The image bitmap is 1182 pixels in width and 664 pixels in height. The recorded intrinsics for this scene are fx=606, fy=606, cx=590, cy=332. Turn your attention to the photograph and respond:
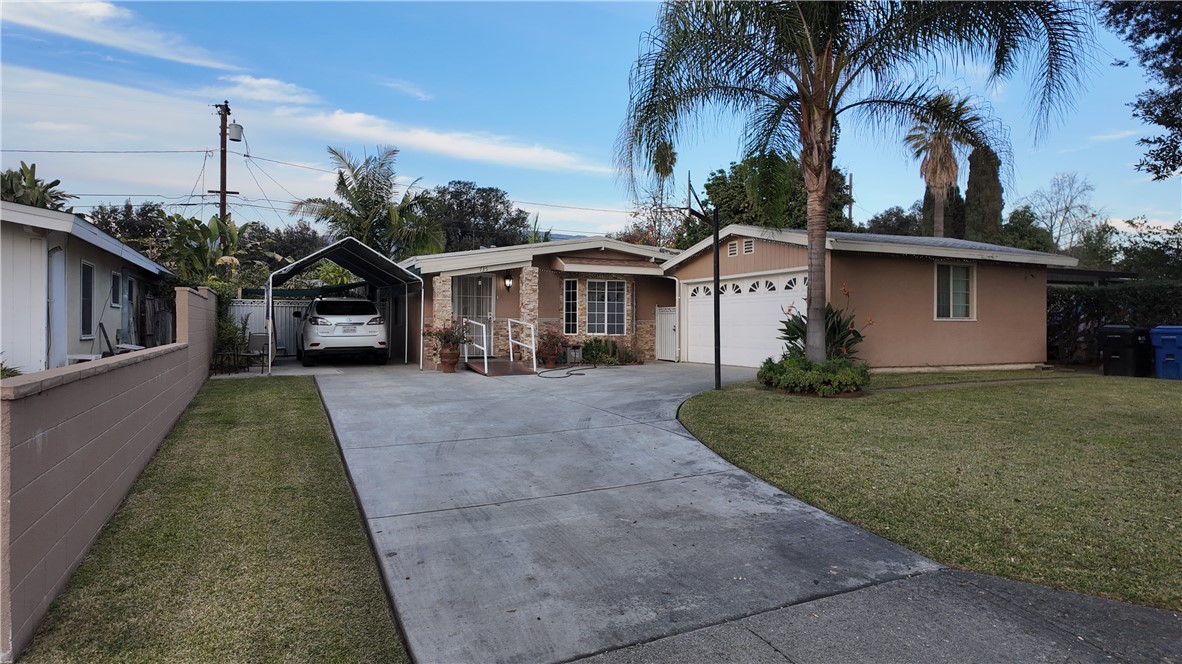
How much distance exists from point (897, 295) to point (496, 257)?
891 centimetres

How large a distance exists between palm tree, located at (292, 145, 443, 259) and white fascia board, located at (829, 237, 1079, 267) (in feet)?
48.5

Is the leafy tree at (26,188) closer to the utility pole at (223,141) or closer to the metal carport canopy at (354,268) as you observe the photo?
the metal carport canopy at (354,268)

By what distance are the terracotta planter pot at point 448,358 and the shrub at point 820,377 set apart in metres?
6.84

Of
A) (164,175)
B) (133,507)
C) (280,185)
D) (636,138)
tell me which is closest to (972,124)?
(636,138)

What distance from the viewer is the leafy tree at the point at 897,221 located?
39.7 meters

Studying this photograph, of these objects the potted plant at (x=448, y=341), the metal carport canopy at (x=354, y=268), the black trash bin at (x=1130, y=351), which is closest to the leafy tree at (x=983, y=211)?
the black trash bin at (x=1130, y=351)

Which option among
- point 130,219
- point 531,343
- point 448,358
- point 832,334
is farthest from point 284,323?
point 130,219

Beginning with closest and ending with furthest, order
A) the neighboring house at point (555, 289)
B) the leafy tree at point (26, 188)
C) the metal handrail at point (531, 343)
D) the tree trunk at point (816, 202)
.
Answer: the tree trunk at point (816, 202) → the leafy tree at point (26, 188) → the metal handrail at point (531, 343) → the neighboring house at point (555, 289)

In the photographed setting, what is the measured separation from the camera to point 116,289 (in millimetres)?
12094

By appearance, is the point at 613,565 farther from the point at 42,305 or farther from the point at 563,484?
the point at 42,305

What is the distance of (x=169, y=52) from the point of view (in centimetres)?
1383

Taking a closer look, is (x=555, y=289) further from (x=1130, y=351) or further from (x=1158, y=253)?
(x=1158, y=253)

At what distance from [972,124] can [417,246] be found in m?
17.4

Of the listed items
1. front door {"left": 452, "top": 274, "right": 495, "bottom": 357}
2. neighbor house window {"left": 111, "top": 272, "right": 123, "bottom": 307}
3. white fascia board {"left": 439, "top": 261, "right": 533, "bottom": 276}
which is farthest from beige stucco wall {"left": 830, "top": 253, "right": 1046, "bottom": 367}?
neighbor house window {"left": 111, "top": 272, "right": 123, "bottom": 307}
